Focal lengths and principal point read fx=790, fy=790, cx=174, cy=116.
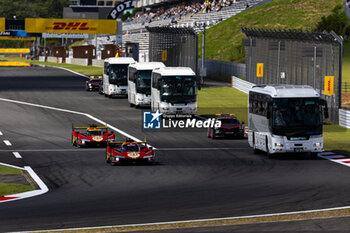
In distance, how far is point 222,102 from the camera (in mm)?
68375

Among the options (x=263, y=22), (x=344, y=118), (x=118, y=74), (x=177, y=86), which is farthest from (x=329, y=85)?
(x=263, y=22)

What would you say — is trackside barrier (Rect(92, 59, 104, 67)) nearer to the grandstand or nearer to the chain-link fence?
the grandstand

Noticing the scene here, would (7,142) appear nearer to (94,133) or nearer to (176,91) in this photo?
(94,133)

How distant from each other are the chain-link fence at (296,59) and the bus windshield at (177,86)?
807cm

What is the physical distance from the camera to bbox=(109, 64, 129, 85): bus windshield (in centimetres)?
6988

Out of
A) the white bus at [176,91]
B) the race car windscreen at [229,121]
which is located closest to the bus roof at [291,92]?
the race car windscreen at [229,121]

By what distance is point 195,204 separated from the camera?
23172mm

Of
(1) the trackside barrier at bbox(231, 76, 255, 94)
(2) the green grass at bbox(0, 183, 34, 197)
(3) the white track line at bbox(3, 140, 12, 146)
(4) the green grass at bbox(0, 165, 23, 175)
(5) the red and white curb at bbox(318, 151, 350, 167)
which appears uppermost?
(1) the trackside barrier at bbox(231, 76, 255, 94)

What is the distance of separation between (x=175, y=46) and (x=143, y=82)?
24586mm

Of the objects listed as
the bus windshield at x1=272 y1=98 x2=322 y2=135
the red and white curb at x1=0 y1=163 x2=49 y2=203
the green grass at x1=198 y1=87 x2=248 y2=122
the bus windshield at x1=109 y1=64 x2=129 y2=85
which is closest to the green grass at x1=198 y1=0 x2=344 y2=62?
the green grass at x1=198 y1=87 x2=248 y2=122

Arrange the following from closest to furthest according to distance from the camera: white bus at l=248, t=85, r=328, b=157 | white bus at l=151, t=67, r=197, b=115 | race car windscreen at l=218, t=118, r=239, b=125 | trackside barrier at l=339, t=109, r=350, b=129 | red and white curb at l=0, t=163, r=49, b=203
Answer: red and white curb at l=0, t=163, r=49, b=203, white bus at l=248, t=85, r=328, b=157, race car windscreen at l=218, t=118, r=239, b=125, trackside barrier at l=339, t=109, r=350, b=129, white bus at l=151, t=67, r=197, b=115

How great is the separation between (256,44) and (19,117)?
26.6m

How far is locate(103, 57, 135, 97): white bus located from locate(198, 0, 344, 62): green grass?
3183 cm

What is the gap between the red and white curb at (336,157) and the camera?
34.4 m
